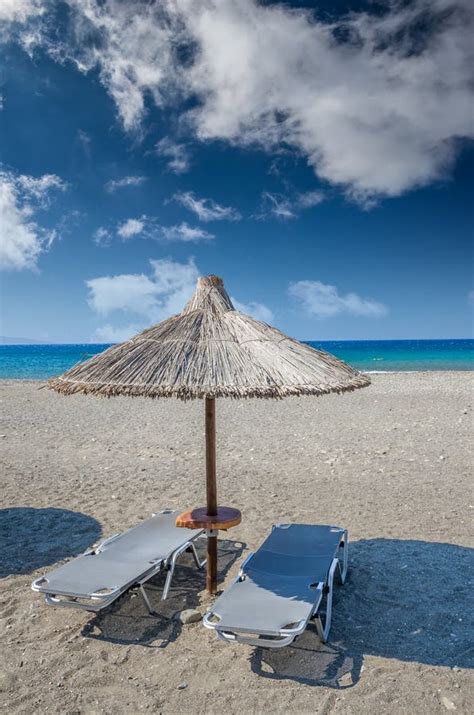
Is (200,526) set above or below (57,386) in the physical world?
below

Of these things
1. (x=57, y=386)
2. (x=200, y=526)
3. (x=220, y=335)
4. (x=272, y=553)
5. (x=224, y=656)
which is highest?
(x=220, y=335)

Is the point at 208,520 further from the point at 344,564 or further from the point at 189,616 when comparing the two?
the point at 344,564

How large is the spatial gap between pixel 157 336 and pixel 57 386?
88 centimetres

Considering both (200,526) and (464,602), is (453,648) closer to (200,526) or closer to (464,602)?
(464,602)

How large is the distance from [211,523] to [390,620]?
1546mm

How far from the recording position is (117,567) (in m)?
4.22

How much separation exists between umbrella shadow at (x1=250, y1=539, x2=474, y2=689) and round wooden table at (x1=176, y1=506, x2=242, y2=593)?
89cm

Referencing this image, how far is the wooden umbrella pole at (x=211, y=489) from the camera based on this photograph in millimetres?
4402

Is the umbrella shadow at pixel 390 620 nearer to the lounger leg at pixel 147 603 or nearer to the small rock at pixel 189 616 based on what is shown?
the small rock at pixel 189 616

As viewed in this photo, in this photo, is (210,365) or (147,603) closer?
(210,365)

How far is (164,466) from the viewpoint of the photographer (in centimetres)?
884

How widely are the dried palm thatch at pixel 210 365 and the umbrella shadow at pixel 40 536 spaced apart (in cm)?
201

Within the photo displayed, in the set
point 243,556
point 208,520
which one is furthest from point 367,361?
point 208,520

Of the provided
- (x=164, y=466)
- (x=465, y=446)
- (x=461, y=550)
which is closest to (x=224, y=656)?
(x=461, y=550)
